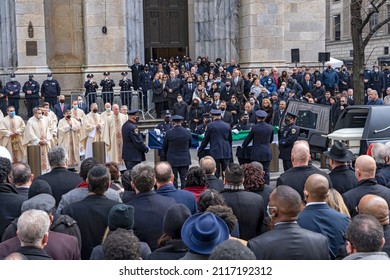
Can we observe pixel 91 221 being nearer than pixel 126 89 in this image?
Yes

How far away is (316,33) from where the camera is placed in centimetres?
2884

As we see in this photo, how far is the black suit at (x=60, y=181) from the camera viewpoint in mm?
7980

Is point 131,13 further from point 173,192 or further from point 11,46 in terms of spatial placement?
point 173,192

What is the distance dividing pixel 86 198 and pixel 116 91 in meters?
16.3

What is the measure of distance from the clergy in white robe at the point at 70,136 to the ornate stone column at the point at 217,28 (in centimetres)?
1068

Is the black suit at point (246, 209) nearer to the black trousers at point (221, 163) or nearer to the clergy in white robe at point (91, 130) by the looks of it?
the black trousers at point (221, 163)

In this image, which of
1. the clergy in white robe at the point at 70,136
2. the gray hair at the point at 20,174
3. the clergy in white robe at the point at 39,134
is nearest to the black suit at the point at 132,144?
the clergy in white robe at the point at 39,134

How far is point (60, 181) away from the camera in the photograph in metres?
8.02

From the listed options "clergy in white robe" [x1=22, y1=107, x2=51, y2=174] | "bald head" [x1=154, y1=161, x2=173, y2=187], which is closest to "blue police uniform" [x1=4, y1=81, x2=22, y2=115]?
"clergy in white robe" [x1=22, y1=107, x2=51, y2=174]

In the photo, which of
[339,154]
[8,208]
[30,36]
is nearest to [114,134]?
[30,36]

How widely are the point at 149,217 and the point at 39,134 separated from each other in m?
10.9

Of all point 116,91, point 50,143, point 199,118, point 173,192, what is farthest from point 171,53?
point 173,192

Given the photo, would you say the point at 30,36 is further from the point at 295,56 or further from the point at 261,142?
the point at 261,142
